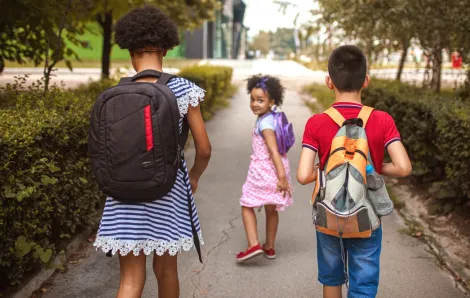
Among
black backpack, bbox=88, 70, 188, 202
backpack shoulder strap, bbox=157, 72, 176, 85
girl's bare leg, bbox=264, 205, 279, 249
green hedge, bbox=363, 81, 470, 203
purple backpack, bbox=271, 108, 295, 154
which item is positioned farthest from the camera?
green hedge, bbox=363, 81, 470, 203

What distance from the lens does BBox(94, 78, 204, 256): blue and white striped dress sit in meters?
3.06

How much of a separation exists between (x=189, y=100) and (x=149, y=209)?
1.89 ft

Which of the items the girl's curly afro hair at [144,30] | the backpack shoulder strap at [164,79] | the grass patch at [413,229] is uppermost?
the girl's curly afro hair at [144,30]

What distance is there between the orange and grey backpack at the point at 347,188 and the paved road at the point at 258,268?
63.9 inches

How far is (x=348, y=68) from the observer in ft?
10.5

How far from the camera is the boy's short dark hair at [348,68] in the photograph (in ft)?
10.5

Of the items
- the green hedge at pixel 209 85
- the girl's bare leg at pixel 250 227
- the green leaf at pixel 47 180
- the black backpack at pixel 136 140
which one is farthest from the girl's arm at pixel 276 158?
the green hedge at pixel 209 85

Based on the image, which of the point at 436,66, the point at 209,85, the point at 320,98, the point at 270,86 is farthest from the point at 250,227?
the point at 320,98

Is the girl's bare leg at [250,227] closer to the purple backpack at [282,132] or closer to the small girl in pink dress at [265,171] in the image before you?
the small girl in pink dress at [265,171]

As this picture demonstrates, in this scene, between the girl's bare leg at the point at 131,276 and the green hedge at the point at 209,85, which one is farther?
the green hedge at the point at 209,85

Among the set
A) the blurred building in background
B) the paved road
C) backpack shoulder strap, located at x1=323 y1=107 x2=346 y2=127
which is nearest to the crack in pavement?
the paved road

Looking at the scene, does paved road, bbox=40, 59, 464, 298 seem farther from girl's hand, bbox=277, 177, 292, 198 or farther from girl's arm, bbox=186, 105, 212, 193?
girl's arm, bbox=186, 105, 212, 193

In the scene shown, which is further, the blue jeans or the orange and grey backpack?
the blue jeans

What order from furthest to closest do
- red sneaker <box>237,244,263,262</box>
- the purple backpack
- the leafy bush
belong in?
red sneaker <box>237,244,263,262</box>, the purple backpack, the leafy bush
